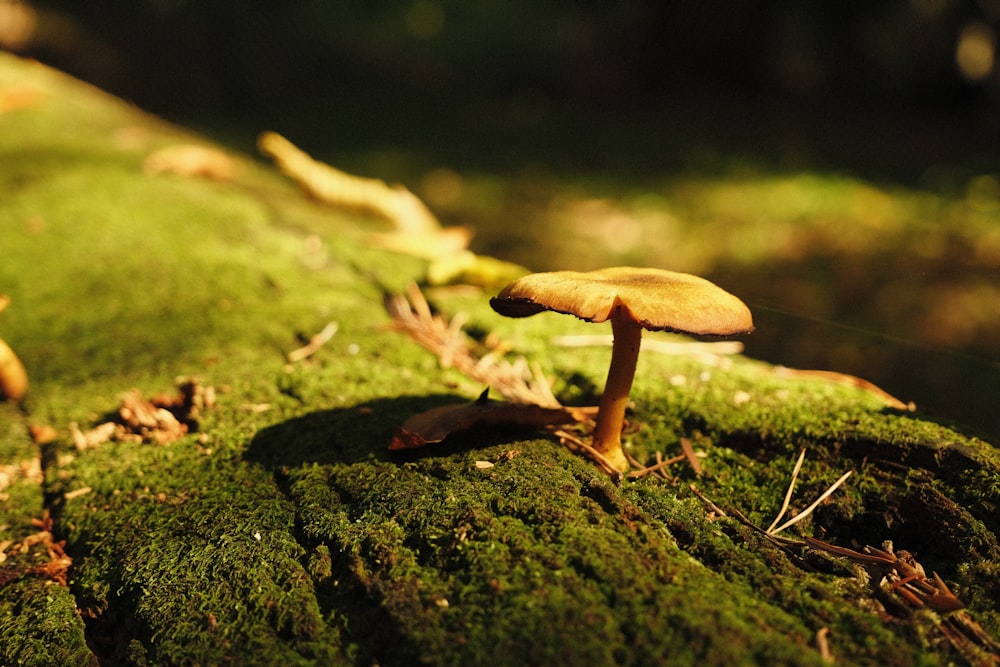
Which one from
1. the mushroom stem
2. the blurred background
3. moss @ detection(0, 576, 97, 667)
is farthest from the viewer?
the blurred background

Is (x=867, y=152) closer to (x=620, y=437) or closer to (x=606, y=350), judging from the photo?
(x=606, y=350)

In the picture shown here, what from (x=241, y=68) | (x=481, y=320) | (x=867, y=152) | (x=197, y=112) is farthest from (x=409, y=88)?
(x=481, y=320)

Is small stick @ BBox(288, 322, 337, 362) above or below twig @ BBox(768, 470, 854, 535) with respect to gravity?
below

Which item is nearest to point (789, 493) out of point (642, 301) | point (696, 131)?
point (642, 301)

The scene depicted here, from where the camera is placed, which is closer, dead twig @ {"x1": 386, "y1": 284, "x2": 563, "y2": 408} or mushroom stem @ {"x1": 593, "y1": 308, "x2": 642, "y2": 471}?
mushroom stem @ {"x1": 593, "y1": 308, "x2": 642, "y2": 471}

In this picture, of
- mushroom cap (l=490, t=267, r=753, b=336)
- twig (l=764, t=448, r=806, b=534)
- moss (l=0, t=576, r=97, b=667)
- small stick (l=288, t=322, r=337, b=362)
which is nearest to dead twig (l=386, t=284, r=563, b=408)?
small stick (l=288, t=322, r=337, b=362)

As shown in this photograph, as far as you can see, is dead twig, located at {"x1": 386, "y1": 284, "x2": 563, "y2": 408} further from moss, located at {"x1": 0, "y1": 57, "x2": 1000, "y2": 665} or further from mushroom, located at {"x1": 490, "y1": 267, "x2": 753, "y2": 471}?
mushroom, located at {"x1": 490, "y1": 267, "x2": 753, "y2": 471}

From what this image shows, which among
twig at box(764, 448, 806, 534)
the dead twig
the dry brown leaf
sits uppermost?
the dry brown leaf
